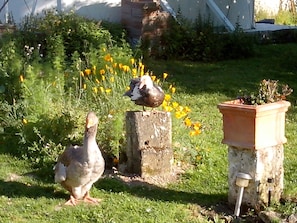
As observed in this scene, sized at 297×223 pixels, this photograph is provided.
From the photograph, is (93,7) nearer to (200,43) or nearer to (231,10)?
(200,43)

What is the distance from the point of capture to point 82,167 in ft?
18.2

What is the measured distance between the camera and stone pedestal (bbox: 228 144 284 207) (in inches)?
217

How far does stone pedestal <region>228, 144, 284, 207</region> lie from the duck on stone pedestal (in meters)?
0.99

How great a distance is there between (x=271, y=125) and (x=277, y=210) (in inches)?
27.7

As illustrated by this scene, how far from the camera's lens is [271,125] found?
558 cm

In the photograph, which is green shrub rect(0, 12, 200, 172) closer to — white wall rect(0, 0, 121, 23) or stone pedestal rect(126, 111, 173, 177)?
stone pedestal rect(126, 111, 173, 177)

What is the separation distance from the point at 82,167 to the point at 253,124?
1.45m

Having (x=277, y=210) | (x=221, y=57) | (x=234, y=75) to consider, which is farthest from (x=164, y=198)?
(x=221, y=57)

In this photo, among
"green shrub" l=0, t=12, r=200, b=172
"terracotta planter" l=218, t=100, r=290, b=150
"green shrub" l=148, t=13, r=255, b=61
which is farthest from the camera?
"green shrub" l=148, t=13, r=255, b=61

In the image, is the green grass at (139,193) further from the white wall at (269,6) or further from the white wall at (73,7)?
the white wall at (269,6)

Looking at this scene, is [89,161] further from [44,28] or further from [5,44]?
[44,28]

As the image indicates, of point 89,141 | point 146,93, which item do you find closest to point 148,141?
point 146,93

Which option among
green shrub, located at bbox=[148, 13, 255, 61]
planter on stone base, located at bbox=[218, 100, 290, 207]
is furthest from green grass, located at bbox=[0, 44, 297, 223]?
green shrub, located at bbox=[148, 13, 255, 61]

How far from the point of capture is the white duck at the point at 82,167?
555 centimetres
